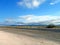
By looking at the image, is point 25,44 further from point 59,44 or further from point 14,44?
point 59,44

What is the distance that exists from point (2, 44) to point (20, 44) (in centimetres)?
133

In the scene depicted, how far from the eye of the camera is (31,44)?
9.45m

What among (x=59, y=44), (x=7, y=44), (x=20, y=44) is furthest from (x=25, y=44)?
(x=59, y=44)

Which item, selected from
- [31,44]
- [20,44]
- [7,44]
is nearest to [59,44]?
[31,44]

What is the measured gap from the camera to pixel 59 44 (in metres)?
9.72

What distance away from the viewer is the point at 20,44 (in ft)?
30.9

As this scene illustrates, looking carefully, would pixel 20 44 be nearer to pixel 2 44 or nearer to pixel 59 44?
pixel 2 44

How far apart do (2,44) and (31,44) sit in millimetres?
2153

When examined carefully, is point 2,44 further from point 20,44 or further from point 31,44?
point 31,44

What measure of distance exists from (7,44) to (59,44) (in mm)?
3973

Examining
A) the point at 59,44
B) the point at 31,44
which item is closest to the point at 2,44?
the point at 31,44

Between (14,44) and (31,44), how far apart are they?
1.28m

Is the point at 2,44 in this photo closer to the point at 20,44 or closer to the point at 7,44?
the point at 7,44

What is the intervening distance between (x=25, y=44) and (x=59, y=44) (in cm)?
263
